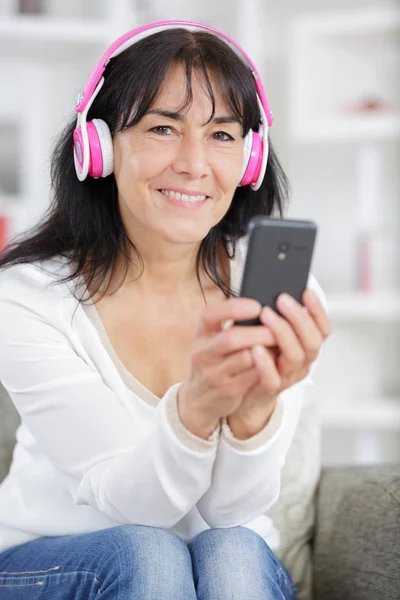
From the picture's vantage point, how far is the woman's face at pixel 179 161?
3.92ft

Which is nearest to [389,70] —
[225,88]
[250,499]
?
[225,88]

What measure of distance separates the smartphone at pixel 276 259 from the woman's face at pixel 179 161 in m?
0.35

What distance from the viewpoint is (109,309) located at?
1.32m

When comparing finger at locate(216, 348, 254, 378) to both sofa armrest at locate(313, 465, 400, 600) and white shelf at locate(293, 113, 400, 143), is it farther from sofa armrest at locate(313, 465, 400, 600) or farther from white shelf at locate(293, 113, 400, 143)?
white shelf at locate(293, 113, 400, 143)

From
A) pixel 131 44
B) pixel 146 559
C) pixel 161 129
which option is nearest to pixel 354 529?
pixel 146 559

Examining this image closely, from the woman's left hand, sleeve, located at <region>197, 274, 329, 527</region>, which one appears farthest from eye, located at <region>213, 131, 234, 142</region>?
the woman's left hand

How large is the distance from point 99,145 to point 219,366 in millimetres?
458

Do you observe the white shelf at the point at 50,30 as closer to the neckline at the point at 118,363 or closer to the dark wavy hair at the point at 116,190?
the dark wavy hair at the point at 116,190

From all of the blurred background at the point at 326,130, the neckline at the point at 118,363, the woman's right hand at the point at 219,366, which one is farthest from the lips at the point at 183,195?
the blurred background at the point at 326,130

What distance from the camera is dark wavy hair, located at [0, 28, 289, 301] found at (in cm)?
121

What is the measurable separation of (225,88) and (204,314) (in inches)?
17.7

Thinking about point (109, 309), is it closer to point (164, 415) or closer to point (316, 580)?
point (164, 415)

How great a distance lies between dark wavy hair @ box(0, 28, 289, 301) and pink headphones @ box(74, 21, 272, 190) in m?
0.01

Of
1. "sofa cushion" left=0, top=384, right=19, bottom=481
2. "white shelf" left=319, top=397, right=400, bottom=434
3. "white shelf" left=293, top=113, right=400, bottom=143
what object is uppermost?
"white shelf" left=293, top=113, right=400, bottom=143
